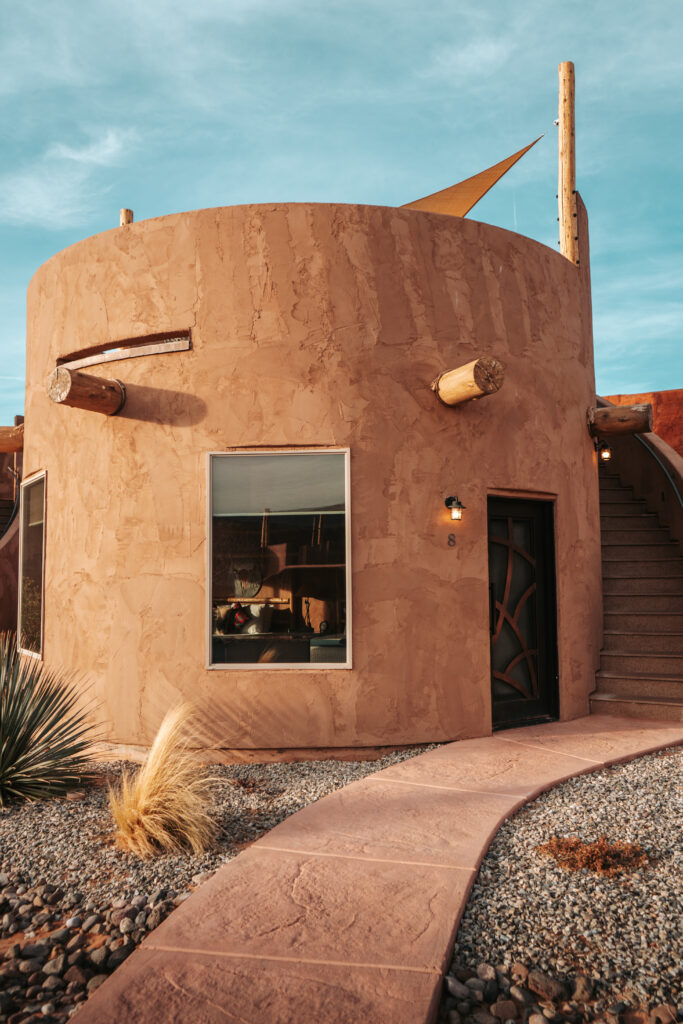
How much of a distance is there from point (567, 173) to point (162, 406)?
5816 millimetres

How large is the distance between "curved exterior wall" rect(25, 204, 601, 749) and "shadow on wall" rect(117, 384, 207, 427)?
14 mm

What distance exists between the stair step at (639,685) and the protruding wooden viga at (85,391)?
5489 mm

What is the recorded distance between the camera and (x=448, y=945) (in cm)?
286

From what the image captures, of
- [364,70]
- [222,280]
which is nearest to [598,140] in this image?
[364,70]

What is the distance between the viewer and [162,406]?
20.8ft

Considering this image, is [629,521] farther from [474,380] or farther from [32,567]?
[32,567]

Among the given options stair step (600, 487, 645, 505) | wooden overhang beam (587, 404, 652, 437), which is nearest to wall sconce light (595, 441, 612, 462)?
wooden overhang beam (587, 404, 652, 437)

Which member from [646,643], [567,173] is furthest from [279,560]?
[567,173]

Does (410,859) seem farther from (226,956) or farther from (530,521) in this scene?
(530,521)

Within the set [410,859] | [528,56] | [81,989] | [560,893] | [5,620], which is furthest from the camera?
[5,620]

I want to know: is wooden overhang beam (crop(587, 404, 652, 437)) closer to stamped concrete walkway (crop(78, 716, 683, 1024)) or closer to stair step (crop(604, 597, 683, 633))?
stair step (crop(604, 597, 683, 633))

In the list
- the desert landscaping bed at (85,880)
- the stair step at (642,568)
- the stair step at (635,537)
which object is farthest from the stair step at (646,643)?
the desert landscaping bed at (85,880)

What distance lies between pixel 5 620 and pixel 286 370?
747 cm

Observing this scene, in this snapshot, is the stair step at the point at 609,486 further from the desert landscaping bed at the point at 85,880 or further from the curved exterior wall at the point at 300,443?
the desert landscaping bed at the point at 85,880
